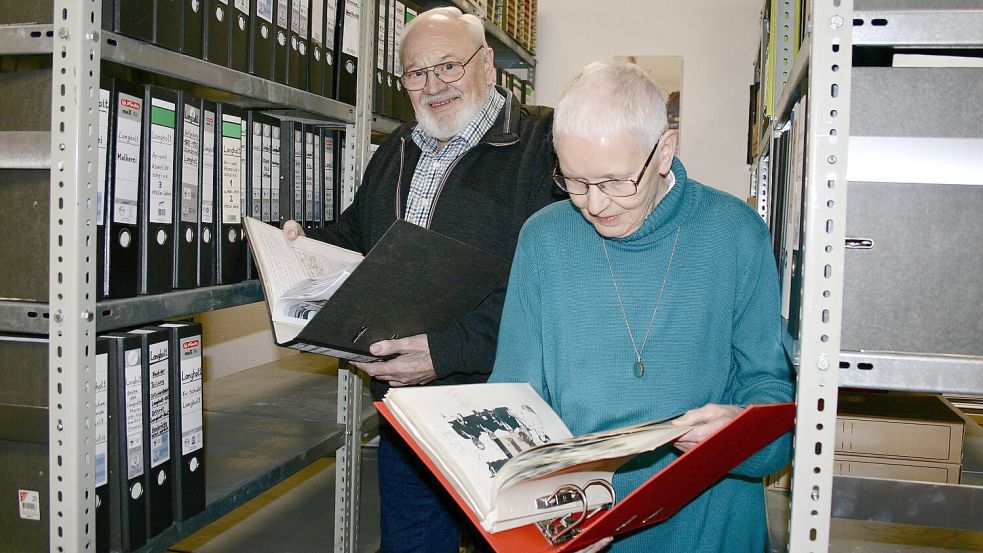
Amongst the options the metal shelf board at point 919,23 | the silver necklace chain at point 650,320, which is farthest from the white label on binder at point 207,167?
the metal shelf board at point 919,23

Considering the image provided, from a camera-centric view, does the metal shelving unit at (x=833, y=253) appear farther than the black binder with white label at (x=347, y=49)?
No

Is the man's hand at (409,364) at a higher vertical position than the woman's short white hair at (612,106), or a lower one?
lower

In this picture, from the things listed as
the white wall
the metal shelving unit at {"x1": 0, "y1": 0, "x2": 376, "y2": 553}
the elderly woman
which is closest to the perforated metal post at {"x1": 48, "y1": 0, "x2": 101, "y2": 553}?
the metal shelving unit at {"x1": 0, "y1": 0, "x2": 376, "y2": 553}

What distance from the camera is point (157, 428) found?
1.34 metres

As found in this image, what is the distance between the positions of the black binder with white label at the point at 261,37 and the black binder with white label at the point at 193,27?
18cm

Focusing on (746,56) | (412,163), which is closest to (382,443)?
(412,163)

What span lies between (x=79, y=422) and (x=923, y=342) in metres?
1.11

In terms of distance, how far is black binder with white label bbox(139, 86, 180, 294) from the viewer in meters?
1.31

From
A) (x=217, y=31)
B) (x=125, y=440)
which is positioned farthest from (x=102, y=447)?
(x=217, y=31)

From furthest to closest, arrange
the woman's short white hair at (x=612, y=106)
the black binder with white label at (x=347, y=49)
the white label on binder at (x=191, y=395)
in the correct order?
the black binder with white label at (x=347, y=49)
the white label on binder at (x=191, y=395)
the woman's short white hair at (x=612, y=106)

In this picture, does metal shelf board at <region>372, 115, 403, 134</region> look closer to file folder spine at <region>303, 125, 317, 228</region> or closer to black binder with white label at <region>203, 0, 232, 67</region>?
file folder spine at <region>303, 125, 317, 228</region>

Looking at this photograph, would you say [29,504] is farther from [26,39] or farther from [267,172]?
[267,172]

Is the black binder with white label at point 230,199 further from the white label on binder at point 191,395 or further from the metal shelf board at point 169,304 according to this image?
the white label on binder at point 191,395

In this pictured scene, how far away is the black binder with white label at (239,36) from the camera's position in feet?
5.04
